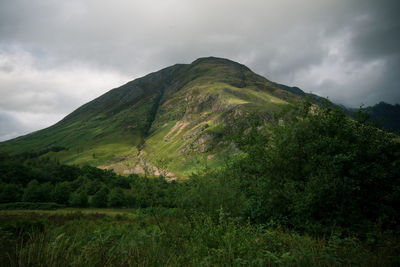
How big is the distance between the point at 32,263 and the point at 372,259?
825 centimetres

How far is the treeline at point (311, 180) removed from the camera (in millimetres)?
12938

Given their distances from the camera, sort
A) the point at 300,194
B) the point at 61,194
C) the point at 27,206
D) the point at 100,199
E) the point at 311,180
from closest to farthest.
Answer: the point at 311,180, the point at 300,194, the point at 27,206, the point at 61,194, the point at 100,199

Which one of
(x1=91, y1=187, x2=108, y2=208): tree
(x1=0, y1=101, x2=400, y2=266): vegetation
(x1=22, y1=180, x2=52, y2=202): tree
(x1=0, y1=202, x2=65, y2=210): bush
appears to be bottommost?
(x1=91, y1=187, x2=108, y2=208): tree

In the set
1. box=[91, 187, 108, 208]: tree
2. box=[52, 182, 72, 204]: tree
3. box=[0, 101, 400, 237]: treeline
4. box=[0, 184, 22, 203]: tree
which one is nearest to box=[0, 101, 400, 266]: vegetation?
box=[0, 101, 400, 237]: treeline

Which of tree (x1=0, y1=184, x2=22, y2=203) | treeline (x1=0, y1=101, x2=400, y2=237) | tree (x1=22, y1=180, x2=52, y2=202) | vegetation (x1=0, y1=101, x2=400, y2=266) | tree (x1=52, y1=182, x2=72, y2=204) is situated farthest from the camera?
tree (x1=52, y1=182, x2=72, y2=204)

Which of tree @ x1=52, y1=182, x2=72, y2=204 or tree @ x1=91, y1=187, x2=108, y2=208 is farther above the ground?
tree @ x1=52, y1=182, x2=72, y2=204

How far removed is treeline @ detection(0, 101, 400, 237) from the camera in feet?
42.4

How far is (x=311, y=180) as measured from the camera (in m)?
14.0

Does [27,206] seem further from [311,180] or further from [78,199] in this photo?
[311,180]

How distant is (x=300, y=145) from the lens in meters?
17.3

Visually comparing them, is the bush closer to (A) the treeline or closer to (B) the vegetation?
(A) the treeline

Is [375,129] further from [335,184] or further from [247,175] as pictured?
[247,175]

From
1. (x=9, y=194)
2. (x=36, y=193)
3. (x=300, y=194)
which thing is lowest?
(x=36, y=193)

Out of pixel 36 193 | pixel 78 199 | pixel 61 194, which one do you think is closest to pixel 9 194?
pixel 36 193
